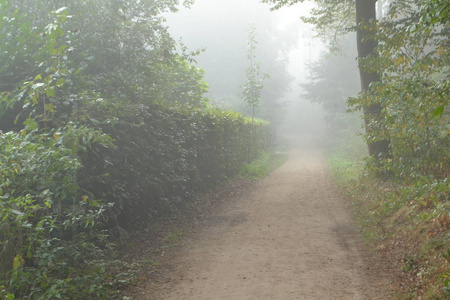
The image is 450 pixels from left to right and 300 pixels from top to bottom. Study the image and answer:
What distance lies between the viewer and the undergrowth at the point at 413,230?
17.4 ft

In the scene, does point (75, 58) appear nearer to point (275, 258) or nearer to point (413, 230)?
point (275, 258)

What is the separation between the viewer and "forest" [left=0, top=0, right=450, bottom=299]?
216 inches

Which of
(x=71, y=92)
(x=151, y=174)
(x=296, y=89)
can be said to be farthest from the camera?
(x=296, y=89)

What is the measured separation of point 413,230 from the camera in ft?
23.8

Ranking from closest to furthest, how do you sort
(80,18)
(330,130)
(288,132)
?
1. (80,18)
2. (330,130)
3. (288,132)

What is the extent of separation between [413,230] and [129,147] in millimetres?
5937

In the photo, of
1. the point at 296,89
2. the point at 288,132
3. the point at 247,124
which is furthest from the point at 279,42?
the point at 247,124

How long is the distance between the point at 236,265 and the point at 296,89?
92017 mm

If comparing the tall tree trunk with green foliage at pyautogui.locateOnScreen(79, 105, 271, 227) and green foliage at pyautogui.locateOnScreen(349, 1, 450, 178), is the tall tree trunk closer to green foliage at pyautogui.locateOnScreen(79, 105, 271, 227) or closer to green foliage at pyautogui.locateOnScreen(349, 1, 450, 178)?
green foliage at pyautogui.locateOnScreen(349, 1, 450, 178)

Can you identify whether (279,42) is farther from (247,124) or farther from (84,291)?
(84,291)

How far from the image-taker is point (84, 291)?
17.7 feet

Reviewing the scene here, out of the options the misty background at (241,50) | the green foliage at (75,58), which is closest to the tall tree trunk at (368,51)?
the green foliage at (75,58)

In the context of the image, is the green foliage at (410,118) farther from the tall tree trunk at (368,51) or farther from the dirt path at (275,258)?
the dirt path at (275,258)

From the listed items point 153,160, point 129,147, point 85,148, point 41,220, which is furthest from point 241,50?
point 41,220
